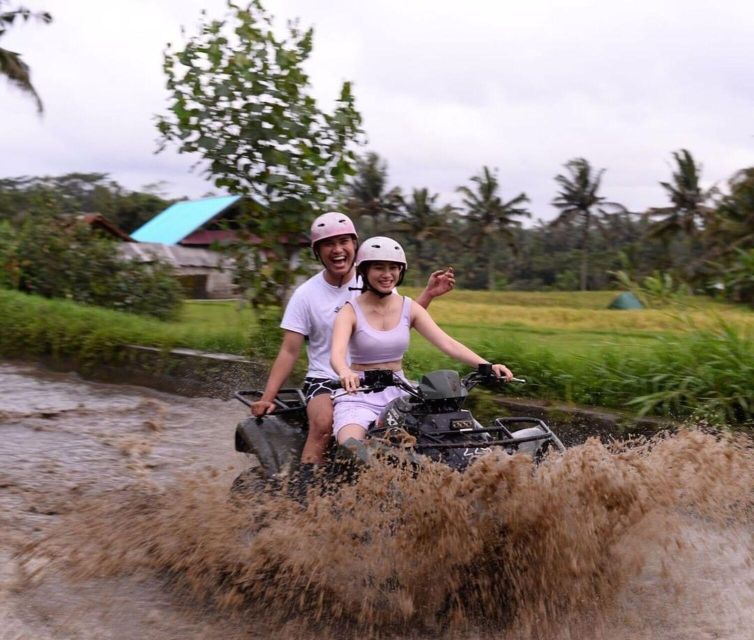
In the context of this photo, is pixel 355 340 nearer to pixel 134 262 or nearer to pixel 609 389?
pixel 609 389

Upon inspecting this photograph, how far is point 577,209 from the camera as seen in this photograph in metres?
60.8

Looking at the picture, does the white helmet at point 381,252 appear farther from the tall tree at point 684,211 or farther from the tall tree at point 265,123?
the tall tree at point 684,211

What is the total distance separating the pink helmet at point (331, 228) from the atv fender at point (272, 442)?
1076mm

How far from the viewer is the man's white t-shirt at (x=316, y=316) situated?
5.59 m

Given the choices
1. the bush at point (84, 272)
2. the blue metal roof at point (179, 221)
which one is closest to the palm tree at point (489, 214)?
the blue metal roof at point (179, 221)

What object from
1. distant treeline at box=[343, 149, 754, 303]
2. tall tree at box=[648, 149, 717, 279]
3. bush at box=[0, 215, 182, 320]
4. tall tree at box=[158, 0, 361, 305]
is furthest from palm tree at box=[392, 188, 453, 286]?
tall tree at box=[158, 0, 361, 305]

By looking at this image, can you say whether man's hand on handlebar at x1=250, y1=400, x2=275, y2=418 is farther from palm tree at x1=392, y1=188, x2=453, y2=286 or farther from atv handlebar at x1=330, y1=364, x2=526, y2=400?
palm tree at x1=392, y1=188, x2=453, y2=286

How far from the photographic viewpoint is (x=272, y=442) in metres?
5.30

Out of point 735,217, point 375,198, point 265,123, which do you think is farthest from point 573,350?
point 375,198

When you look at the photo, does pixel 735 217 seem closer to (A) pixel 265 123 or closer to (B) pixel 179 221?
(B) pixel 179 221

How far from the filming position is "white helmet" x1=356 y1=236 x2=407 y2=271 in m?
4.88

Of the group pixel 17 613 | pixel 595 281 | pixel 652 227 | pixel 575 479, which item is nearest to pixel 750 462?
pixel 575 479

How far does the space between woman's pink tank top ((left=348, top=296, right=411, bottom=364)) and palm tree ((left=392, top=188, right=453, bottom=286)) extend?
172ft

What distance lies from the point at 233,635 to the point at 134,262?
1377 cm
